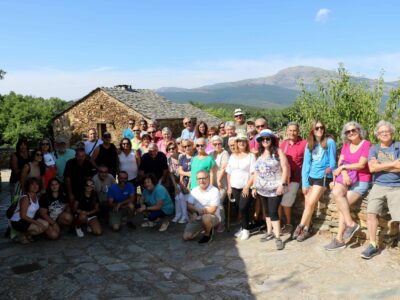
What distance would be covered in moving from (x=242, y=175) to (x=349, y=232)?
193 centimetres

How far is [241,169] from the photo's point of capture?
639 cm

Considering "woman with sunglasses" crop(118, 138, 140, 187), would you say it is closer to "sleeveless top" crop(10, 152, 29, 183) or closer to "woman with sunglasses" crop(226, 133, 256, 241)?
"sleeveless top" crop(10, 152, 29, 183)

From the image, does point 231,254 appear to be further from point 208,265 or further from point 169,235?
point 169,235

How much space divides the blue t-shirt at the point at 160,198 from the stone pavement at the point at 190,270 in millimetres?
765

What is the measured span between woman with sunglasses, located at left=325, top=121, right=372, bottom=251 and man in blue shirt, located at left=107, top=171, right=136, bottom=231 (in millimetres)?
3788

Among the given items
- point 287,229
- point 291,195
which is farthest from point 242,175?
point 287,229

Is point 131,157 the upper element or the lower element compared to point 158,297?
upper

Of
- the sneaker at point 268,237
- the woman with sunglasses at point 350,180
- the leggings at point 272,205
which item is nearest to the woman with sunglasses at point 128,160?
the leggings at point 272,205

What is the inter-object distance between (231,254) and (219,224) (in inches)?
41.2

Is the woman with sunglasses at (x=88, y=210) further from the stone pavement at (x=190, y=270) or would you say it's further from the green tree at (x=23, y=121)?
the green tree at (x=23, y=121)

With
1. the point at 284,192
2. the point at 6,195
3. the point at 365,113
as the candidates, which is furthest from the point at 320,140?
the point at 6,195

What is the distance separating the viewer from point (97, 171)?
744cm

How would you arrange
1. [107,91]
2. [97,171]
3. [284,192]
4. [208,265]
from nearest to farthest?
[208,265], [284,192], [97,171], [107,91]

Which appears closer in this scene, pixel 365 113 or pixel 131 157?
pixel 131 157
